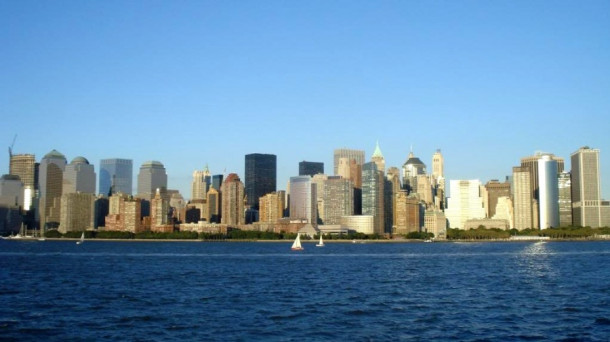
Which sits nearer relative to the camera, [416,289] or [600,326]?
[600,326]

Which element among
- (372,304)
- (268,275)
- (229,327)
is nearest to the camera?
(229,327)

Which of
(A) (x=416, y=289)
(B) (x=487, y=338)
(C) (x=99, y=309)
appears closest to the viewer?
(B) (x=487, y=338)

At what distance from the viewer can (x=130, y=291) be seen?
56.6 m

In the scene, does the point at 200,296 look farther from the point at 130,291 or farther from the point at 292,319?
the point at 292,319

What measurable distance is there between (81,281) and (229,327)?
31.1 meters

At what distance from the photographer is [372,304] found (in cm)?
4919

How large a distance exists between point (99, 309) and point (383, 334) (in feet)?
61.3

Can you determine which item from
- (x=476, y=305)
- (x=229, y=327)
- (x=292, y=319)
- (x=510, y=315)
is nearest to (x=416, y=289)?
(x=476, y=305)

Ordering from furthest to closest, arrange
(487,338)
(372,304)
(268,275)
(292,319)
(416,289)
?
(268,275), (416,289), (372,304), (292,319), (487,338)

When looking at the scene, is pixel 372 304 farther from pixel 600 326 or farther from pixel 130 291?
pixel 130 291

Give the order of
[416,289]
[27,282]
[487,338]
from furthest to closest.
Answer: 1. [27,282]
2. [416,289]
3. [487,338]

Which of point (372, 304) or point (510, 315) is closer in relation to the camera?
point (510, 315)

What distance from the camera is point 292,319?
42.5m

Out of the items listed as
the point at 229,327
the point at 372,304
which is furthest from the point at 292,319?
the point at 372,304
